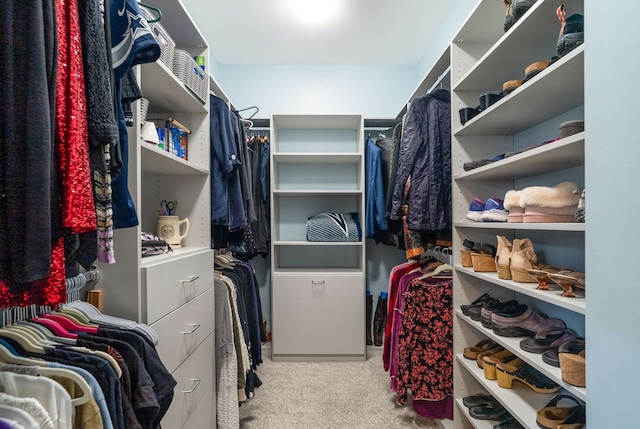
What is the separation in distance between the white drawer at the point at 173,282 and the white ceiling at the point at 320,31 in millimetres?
1745

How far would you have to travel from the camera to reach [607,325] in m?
0.73

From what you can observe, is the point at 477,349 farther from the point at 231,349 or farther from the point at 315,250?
the point at 315,250

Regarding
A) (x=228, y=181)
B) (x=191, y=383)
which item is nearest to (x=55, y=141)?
(x=191, y=383)

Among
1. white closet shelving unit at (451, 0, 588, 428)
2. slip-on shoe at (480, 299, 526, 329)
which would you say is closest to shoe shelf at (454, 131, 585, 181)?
white closet shelving unit at (451, 0, 588, 428)

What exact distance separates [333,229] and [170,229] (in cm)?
136

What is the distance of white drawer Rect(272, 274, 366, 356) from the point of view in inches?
97.1

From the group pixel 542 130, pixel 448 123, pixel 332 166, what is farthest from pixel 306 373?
pixel 542 130

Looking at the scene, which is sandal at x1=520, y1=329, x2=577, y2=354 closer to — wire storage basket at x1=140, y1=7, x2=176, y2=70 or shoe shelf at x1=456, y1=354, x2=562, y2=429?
shoe shelf at x1=456, y1=354, x2=562, y2=429

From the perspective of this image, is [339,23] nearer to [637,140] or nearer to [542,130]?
[542,130]

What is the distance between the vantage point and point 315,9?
207cm

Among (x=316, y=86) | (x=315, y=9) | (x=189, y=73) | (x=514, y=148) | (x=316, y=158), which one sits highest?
(x=315, y=9)

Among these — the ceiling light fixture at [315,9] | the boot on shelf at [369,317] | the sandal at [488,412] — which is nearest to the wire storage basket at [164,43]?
the ceiling light fixture at [315,9]

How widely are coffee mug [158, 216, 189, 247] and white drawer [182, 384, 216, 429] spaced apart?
0.72m

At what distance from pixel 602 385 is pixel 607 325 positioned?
15 centimetres
